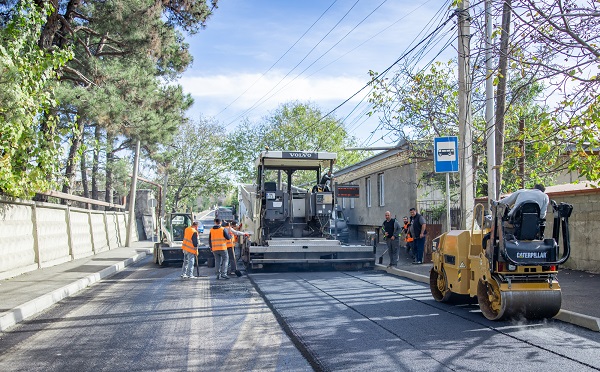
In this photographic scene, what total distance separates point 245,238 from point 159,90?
8905 mm

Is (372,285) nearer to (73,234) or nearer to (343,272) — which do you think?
(343,272)

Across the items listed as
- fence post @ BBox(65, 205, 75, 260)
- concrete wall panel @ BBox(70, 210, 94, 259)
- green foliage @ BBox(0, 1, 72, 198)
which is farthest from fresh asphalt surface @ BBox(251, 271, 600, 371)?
concrete wall panel @ BBox(70, 210, 94, 259)

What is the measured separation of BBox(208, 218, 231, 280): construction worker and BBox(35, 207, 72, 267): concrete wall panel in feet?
17.3

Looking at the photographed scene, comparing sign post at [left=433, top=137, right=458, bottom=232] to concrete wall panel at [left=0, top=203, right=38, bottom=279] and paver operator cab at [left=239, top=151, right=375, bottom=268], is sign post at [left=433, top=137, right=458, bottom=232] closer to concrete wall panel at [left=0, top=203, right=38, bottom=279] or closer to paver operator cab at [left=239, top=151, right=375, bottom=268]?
paver operator cab at [left=239, top=151, right=375, bottom=268]

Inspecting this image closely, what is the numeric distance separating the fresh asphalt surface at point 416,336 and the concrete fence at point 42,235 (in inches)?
282

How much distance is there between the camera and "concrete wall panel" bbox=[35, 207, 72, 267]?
1635 centimetres

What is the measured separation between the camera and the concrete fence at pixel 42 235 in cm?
1381

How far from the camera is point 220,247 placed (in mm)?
14266

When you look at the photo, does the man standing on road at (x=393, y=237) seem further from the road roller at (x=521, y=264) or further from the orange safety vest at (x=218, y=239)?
the road roller at (x=521, y=264)

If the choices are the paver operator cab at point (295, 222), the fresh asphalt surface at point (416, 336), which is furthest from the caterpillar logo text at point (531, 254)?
the paver operator cab at point (295, 222)

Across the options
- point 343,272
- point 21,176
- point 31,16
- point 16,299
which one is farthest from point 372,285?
point 31,16

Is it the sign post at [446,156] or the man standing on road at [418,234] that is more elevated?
the sign post at [446,156]

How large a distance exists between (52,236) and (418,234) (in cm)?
1091

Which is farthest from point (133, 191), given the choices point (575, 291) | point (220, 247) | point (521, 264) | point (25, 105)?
point (521, 264)
